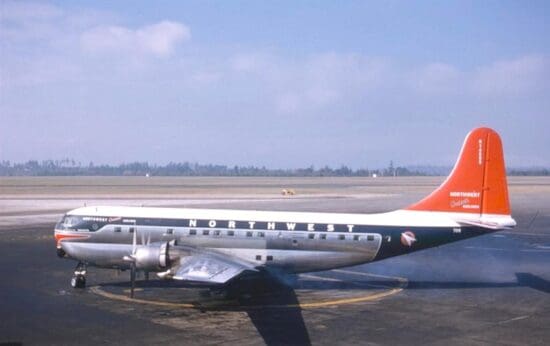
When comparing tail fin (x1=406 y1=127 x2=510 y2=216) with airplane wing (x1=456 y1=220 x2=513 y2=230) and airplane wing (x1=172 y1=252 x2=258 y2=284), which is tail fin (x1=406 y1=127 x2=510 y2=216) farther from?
airplane wing (x1=172 y1=252 x2=258 y2=284)

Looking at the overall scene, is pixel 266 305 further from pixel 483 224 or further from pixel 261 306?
pixel 483 224

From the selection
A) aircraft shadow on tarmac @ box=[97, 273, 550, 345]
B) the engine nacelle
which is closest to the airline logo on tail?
aircraft shadow on tarmac @ box=[97, 273, 550, 345]

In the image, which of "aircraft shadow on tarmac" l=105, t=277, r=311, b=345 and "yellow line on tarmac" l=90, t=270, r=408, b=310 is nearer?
"aircraft shadow on tarmac" l=105, t=277, r=311, b=345

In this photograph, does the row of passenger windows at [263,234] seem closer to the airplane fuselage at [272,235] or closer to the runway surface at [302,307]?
the airplane fuselage at [272,235]

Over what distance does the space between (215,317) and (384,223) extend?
774 centimetres

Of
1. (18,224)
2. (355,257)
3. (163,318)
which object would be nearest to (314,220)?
(355,257)

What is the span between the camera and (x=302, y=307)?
20.4 metres

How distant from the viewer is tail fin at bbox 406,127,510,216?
21.8 m

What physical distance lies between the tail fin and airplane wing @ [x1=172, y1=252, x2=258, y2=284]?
8.73 metres

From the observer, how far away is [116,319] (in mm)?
18422

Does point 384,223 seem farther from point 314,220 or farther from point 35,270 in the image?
point 35,270

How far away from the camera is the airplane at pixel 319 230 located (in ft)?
71.8

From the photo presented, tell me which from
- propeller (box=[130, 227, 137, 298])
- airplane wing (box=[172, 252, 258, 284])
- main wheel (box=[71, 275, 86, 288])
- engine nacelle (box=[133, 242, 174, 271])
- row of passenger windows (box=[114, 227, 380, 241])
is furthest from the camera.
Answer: main wheel (box=[71, 275, 86, 288])

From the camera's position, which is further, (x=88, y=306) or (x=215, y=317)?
(x=88, y=306)
